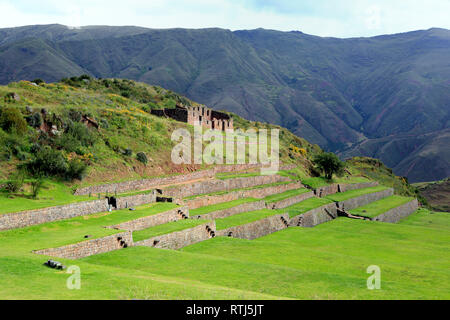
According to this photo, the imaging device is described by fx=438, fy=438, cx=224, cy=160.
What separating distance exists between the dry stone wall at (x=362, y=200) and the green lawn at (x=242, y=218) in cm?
1917

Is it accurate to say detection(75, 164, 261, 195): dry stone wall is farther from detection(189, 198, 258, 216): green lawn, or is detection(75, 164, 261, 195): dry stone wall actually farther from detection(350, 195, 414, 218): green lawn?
detection(350, 195, 414, 218): green lawn

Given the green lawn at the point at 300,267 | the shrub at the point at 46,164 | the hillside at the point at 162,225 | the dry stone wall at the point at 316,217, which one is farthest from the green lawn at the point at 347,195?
the shrub at the point at 46,164

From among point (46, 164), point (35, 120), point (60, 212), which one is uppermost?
point (35, 120)

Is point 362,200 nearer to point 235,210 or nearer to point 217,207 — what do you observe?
point 235,210

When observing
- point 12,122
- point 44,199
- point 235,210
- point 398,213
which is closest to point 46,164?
point 44,199

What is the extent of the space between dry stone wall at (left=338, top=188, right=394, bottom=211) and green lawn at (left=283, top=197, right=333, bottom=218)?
3.33 meters

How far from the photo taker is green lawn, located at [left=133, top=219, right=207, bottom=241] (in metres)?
25.5

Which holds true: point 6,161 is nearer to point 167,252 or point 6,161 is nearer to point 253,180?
point 167,252

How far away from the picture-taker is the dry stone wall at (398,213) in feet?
186

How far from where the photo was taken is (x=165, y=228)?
91.6 ft

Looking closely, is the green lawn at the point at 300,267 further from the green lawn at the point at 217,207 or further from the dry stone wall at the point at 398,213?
the dry stone wall at the point at 398,213

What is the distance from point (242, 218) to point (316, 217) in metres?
15.4

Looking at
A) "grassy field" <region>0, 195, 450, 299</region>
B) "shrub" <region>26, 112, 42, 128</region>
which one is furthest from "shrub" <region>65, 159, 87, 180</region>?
"grassy field" <region>0, 195, 450, 299</region>
